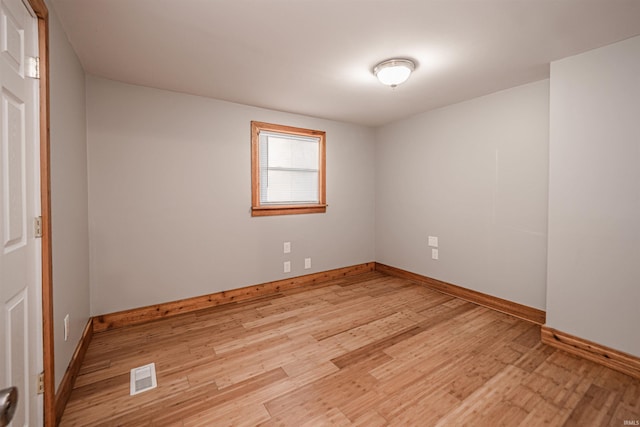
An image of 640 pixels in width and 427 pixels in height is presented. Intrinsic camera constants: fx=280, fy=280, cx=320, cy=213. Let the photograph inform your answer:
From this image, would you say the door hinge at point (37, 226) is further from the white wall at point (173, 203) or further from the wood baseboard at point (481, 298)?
the wood baseboard at point (481, 298)

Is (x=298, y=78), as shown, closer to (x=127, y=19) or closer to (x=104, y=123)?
(x=127, y=19)

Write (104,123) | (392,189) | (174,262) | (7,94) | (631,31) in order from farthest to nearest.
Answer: (392,189) < (174,262) < (104,123) < (631,31) < (7,94)

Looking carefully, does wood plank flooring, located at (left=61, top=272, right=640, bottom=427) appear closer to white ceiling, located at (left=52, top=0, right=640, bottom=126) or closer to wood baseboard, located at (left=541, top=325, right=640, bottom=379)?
wood baseboard, located at (left=541, top=325, right=640, bottom=379)

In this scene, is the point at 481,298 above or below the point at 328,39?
below

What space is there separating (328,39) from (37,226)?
6.87ft

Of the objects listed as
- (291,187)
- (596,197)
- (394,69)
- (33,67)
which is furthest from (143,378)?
(596,197)

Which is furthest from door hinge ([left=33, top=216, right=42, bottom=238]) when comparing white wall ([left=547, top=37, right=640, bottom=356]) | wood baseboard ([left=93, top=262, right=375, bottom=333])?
white wall ([left=547, top=37, right=640, bottom=356])

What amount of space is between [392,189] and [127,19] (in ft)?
12.1

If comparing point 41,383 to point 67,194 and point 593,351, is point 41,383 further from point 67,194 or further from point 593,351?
point 593,351

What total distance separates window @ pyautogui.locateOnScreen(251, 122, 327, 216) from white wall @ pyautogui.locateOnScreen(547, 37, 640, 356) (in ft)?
8.80

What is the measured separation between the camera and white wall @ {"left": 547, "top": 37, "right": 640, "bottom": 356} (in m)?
2.06

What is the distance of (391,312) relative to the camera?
309 cm

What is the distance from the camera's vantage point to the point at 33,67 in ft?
4.49

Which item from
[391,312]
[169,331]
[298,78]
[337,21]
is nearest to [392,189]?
[391,312]
